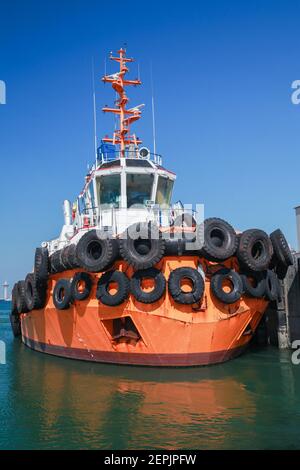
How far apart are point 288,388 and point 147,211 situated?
7.53m

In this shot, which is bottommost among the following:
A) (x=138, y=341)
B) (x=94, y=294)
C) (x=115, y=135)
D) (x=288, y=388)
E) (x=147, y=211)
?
(x=288, y=388)

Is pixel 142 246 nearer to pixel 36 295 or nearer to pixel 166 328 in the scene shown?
pixel 166 328

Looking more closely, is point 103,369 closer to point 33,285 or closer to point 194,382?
point 194,382

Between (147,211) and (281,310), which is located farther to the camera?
(281,310)

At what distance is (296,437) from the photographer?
8297 millimetres

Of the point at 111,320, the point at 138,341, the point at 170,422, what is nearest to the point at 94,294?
the point at 111,320

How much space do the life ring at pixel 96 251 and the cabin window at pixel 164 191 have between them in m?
3.79

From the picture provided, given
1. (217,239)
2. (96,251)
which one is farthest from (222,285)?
(96,251)

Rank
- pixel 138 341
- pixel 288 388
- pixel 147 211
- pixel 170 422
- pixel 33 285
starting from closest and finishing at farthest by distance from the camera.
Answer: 1. pixel 170 422
2. pixel 288 388
3. pixel 138 341
4. pixel 147 211
5. pixel 33 285

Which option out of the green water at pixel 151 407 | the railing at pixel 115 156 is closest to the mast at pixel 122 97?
the railing at pixel 115 156

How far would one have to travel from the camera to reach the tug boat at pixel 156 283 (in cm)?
1295

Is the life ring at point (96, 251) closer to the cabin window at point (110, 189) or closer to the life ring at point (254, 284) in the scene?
the cabin window at point (110, 189)

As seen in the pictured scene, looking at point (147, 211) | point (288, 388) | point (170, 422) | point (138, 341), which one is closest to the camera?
point (170, 422)

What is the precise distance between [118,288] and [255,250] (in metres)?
4.55
